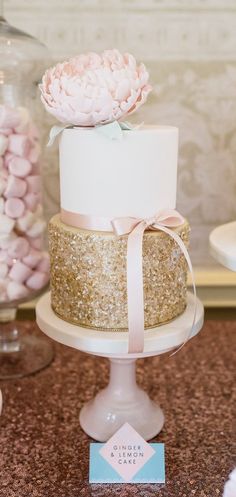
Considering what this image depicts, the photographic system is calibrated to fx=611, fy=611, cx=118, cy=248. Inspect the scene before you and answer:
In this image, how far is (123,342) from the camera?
69cm

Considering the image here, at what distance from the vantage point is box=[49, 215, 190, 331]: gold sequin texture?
710mm

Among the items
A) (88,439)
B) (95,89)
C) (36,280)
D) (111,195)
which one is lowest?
(88,439)

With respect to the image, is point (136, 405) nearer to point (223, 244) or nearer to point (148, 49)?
point (223, 244)

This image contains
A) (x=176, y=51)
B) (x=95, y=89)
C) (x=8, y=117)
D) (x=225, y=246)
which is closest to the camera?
(x=95, y=89)

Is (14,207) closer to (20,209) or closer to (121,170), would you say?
(20,209)

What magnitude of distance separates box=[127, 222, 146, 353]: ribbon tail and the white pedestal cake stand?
25 mm

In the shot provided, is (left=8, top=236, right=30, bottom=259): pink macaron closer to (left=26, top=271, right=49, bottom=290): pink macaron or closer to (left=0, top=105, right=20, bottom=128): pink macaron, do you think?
(left=26, top=271, right=49, bottom=290): pink macaron

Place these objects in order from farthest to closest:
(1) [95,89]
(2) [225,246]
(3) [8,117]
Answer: (3) [8,117] < (2) [225,246] < (1) [95,89]

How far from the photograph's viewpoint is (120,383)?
0.82 m

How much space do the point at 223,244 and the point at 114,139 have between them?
0.67 feet

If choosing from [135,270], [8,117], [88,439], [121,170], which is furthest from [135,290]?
[8,117]

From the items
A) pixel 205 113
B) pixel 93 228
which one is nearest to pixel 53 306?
pixel 93 228

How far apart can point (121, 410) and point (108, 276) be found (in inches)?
8.4

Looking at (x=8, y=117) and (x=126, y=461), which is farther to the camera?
(x=8, y=117)
